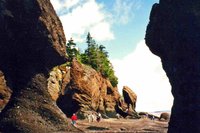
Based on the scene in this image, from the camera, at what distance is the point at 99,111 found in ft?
261

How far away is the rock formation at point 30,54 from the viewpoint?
28.2m

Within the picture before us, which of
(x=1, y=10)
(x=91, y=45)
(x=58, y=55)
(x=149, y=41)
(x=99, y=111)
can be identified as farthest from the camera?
(x=91, y=45)

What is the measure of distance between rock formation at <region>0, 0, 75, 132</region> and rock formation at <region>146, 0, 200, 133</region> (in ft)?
33.7

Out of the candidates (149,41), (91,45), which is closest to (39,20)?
(149,41)

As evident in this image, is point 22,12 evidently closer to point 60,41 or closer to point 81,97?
point 60,41

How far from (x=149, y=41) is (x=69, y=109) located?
1769 inches

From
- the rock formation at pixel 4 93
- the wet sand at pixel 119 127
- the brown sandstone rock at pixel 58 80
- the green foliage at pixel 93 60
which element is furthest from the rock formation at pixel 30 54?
the green foliage at pixel 93 60

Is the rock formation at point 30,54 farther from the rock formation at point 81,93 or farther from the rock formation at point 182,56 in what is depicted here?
the rock formation at point 81,93

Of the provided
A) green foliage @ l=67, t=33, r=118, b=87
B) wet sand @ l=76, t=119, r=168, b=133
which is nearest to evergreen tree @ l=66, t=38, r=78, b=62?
green foliage @ l=67, t=33, r=118, b=87

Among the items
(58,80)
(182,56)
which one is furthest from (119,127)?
→ (182,56)

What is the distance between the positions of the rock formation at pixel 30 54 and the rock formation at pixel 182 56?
10.3 m

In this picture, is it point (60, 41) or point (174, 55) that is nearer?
point (174, 55)

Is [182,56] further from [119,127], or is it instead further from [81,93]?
[81,93]

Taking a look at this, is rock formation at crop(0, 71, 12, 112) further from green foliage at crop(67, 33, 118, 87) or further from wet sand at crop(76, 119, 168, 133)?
green foliage at crop(67, 33, 118, 87)
